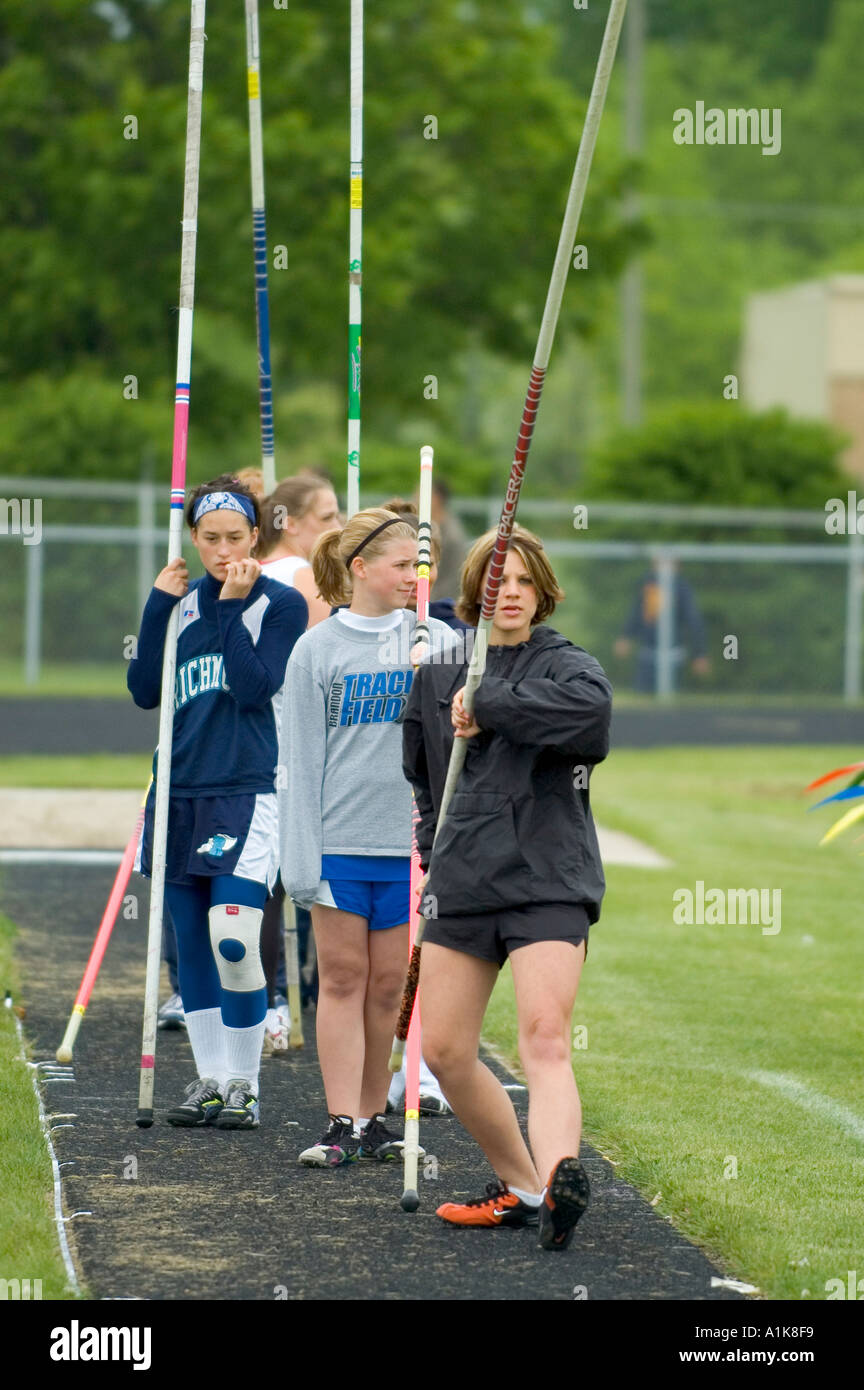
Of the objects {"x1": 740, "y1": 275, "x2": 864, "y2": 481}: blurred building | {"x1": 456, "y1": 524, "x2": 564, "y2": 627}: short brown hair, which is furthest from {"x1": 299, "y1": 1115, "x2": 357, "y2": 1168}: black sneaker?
{"x1": 740, "y1": 275, "x2": 864, "y2": 481}: blurred building

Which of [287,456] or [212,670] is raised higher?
[287,456]

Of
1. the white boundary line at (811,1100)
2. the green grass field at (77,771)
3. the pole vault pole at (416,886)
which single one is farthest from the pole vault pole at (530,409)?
the green grass field at (77,771)

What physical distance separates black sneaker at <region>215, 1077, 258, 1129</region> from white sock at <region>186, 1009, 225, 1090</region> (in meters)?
0.11

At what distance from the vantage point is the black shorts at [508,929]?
16.2 ft

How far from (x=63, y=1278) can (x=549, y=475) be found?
48.8 meters

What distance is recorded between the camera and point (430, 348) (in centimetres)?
3244

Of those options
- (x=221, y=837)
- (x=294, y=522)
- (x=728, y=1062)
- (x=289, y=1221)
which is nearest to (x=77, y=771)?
(x=294, y=522)

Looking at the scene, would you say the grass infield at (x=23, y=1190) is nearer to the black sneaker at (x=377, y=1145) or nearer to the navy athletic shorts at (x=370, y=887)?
the black sneaker at (x=377, y=1145)

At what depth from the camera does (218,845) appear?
20.2 feet

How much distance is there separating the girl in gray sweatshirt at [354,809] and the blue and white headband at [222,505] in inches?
→ 18.4

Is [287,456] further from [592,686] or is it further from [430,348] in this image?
[592,686]

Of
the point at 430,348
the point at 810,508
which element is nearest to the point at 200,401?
the point at 430,348

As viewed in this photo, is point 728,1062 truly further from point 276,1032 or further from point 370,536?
point 370,536

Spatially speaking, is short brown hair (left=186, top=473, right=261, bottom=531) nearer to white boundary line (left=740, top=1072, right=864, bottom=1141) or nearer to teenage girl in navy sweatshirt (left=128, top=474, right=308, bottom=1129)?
teenage girl in navy sweatshirt (left=128, top=474, right=308, bottom=1129)
